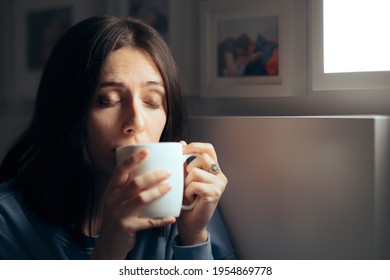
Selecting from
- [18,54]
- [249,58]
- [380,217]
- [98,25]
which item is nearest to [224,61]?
[249,58]

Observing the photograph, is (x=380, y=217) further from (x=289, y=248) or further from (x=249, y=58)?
(x=249, y=58)

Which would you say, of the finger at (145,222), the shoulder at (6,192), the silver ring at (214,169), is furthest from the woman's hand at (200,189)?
the shoulder at (6,192)

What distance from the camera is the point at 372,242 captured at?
846 mm

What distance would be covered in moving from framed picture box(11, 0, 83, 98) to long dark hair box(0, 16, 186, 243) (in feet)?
1.77

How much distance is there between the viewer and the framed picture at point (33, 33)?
1440 millimetres

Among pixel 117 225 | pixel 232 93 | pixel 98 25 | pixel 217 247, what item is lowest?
pixel 217 247

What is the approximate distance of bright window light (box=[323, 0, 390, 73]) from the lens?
3.24ft

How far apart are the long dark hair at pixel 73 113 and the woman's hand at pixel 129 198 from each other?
0.60 feet

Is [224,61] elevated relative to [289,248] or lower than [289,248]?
elevated

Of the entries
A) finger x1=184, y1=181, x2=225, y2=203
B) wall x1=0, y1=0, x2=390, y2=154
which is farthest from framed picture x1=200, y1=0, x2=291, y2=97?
finger x1=184, y1=181, x2=225, y2=203

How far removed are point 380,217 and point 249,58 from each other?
453mm

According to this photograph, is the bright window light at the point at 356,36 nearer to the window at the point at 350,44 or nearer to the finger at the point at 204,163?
the window at the point at 350,44

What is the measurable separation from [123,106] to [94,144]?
87 mm
